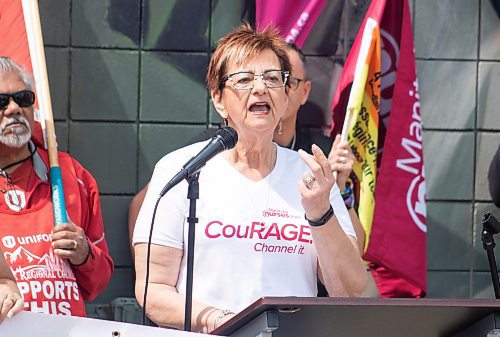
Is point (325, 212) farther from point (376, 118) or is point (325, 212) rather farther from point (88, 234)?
point (376, 118)

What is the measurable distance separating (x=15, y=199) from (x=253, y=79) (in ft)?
3.71

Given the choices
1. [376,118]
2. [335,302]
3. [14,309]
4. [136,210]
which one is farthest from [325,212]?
[136,210]

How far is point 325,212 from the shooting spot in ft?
13.0

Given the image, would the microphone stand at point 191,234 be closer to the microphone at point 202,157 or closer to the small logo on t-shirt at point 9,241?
the microphone at point 202,157

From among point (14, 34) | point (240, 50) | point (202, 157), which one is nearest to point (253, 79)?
point (240, 50)

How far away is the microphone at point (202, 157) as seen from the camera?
3.88 meters

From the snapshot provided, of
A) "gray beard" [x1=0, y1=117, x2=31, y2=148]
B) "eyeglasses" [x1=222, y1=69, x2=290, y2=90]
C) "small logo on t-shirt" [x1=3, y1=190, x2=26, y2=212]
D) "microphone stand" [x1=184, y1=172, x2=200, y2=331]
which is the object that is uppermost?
"gray beard" [x1=0, y1=117, x2=31, y2=148]

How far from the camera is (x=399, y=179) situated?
6074mm

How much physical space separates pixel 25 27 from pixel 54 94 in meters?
1.02

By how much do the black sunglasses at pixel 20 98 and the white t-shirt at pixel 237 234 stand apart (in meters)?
0.90

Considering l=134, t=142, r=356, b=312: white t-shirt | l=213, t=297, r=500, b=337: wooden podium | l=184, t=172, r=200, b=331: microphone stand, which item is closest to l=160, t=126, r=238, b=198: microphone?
l=184, t=172, r=200, b=331: microphone stand

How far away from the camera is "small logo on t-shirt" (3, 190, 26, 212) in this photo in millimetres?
4684

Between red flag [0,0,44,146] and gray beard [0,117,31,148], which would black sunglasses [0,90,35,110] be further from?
red flag [0,0,44,146]

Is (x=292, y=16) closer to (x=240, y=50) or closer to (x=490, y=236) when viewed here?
(x=240, y=50)
